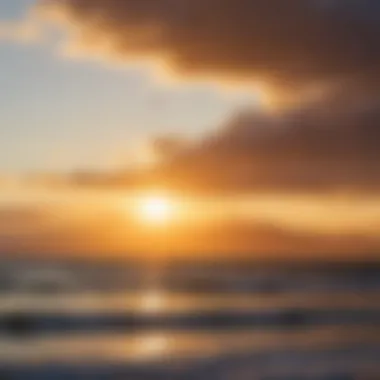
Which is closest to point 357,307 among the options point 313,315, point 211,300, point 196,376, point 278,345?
point 313,315

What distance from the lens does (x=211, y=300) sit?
17.2 m

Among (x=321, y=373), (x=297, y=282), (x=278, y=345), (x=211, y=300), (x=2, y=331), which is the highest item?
(x=297, y=282)

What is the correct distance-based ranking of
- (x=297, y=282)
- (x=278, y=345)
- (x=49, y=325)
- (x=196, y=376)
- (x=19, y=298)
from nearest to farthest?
(x=196, y=376) → (x=278, y=345) → (x=49, y=325) → (x=19, y=298) → (x=297, y=282)

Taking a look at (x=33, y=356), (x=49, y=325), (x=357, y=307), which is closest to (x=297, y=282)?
(x=357, y=307)

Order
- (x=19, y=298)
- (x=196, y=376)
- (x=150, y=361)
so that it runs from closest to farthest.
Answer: (x=196, y=376) < (x=150, y=361) < (x=19, y=298)

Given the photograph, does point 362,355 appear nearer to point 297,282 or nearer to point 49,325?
point 49,325

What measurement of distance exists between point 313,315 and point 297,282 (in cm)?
960

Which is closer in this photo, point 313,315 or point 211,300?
point 313,315

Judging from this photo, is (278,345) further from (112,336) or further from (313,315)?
(313,315)

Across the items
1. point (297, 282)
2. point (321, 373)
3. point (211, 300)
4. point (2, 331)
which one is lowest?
point (321, 373)

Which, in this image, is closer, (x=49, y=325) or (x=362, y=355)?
(x=362, y=355)

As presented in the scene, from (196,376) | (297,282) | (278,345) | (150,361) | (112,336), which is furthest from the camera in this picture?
(297,282)

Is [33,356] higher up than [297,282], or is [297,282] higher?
[297,282]

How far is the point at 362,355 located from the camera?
9484mm
